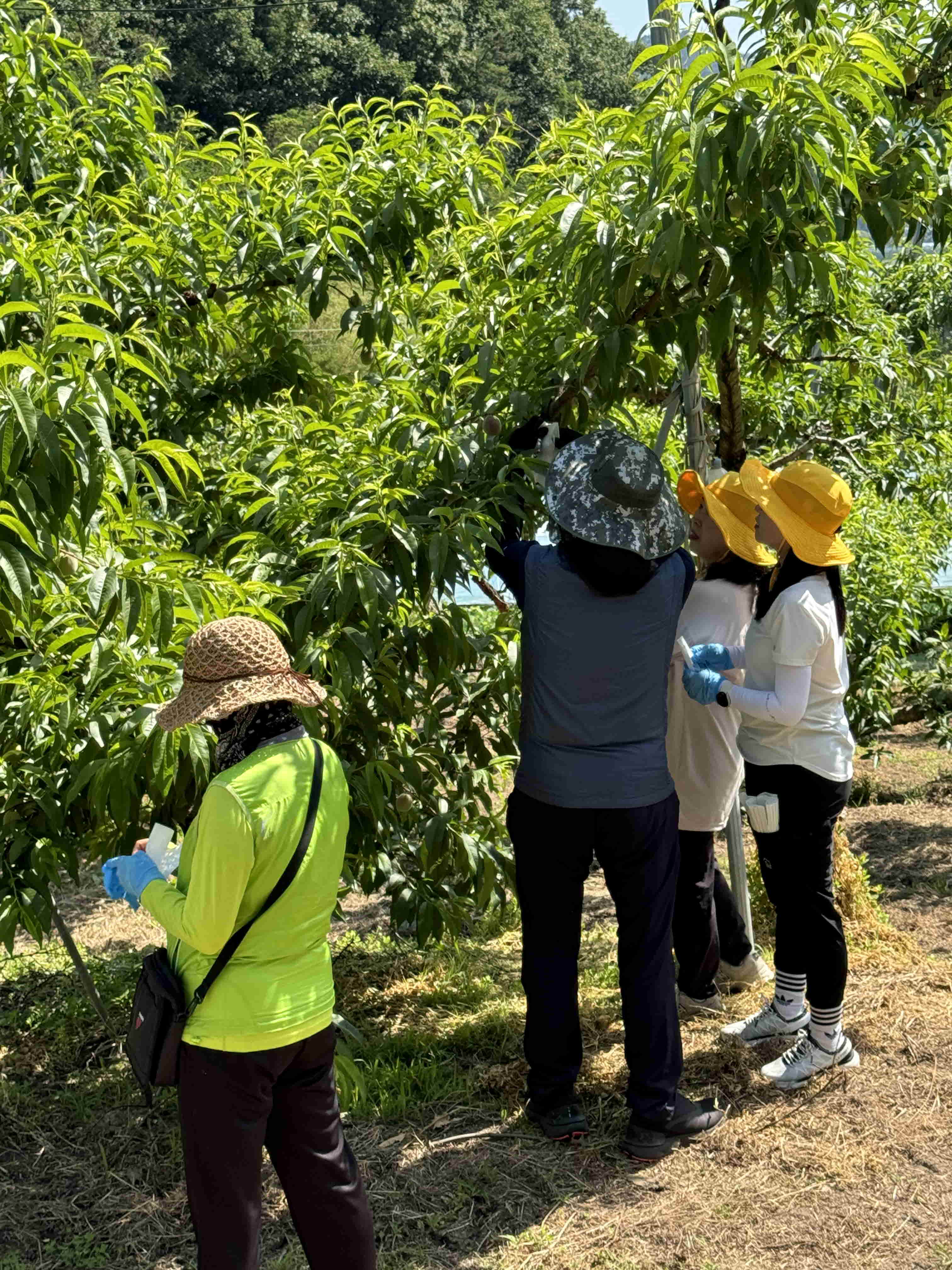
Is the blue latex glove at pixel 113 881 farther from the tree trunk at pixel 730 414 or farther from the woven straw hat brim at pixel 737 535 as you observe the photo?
the tree trunk at pixel 730 414

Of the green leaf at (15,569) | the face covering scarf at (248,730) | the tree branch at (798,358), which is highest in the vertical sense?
the tree branch at (798,358)

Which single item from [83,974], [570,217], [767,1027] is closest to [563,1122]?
[767,1027]

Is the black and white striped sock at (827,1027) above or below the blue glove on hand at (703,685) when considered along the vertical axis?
below

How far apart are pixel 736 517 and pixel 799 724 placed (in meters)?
0.59

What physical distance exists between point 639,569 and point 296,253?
132cm

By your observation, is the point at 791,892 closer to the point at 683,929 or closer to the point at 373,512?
the point at 683,929

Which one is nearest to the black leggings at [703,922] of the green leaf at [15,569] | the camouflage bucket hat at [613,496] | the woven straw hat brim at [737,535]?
the woven straw hat brim at [737,535]

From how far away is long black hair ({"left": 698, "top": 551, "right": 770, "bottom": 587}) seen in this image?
138 inches

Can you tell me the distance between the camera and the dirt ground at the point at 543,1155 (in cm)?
285

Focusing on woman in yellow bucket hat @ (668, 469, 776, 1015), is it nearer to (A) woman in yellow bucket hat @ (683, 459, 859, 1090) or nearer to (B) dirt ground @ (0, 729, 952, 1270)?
(A) woman in yellow bucket hat @ (683, 459, 859, 1090)

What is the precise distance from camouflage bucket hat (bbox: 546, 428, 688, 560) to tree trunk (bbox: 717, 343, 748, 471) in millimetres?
1051

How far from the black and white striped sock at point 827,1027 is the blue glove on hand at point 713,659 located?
0.98m

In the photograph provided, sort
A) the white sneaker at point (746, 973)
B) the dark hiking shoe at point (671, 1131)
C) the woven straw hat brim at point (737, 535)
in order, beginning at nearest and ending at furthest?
the dark hiking shoe at point (671, 1131) → the woven straw hat brim at point (737, 535) → the white sneaker at point (746, 973)

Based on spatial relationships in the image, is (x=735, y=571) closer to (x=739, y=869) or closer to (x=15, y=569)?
(x=739, y=869)
